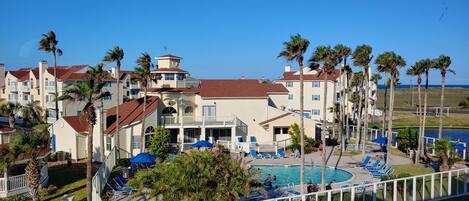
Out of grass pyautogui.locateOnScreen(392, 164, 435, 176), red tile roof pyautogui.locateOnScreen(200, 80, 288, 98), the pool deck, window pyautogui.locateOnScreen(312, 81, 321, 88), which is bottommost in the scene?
the pool deck

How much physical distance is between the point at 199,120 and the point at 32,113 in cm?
3003

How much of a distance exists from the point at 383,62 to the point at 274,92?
18851 millimetres

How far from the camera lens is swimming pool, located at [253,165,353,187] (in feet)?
101

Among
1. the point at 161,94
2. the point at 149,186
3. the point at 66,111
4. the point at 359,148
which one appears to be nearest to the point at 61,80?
the point at 66,111

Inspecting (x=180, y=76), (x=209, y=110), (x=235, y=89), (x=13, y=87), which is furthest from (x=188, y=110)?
(x=13, y=87)

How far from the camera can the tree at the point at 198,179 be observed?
1564cm

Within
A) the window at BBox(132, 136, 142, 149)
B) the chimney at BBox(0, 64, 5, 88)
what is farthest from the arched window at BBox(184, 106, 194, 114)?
the chimney at BBox(0, 64, 5, 88)

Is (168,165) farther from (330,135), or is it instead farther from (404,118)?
(404,118)

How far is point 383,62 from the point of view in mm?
34000

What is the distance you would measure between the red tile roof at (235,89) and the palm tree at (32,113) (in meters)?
26.7

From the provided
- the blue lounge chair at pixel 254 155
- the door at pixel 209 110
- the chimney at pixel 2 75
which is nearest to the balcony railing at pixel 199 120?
the door at pixel 209 110

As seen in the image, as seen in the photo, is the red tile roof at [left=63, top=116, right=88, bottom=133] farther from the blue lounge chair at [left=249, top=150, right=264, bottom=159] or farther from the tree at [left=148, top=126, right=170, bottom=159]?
the blue lounge chair at [left=249, top=150, right=264, bottom=159]

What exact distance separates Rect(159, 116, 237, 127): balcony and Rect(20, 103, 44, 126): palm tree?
89.2ft

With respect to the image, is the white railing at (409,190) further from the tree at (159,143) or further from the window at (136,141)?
the window at (136,141)
